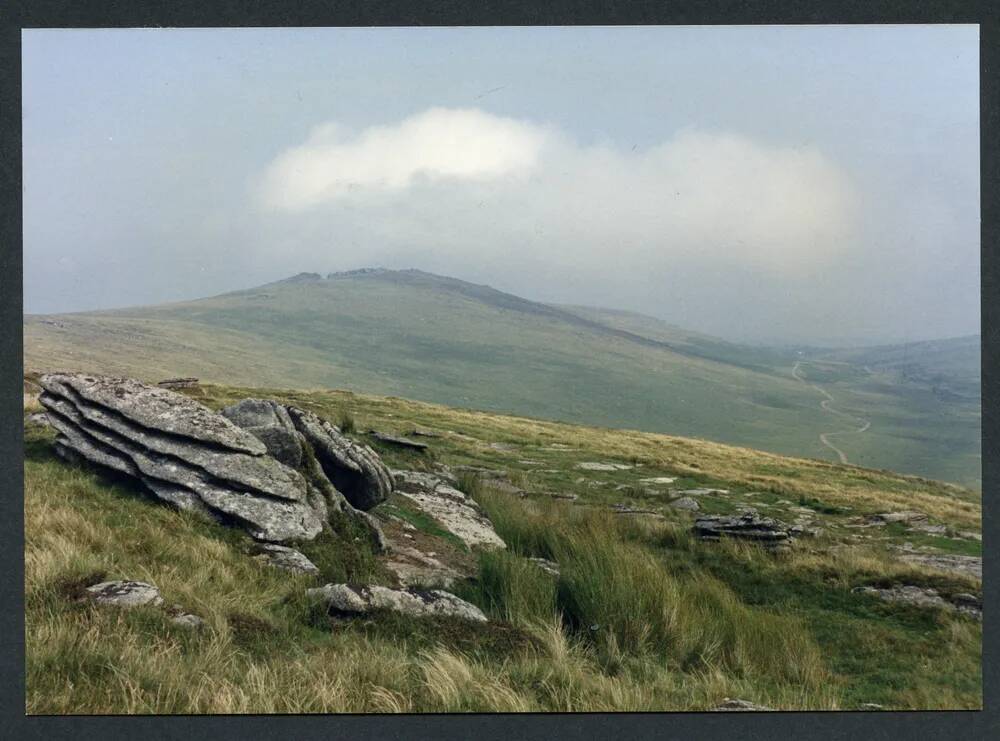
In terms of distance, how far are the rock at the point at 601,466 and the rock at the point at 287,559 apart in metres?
7.71

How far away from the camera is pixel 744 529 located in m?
10.8

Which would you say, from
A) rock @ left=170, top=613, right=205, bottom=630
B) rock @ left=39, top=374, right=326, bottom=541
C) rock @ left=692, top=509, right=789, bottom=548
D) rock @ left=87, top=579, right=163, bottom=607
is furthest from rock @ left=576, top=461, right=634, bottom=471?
rock @ left=87, top=579, right=163, bottom=607

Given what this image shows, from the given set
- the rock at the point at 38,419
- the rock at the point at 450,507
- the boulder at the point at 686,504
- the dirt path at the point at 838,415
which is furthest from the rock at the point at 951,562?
the dirt path at the point at 838,415

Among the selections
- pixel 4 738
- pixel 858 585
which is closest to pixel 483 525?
pixel 858 585

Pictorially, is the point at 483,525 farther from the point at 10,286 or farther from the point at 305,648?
the point at 10,286

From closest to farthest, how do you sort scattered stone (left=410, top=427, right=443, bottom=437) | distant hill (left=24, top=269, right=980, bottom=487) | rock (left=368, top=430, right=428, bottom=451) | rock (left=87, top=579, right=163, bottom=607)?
rock (left=87, top=579, right=163, bottom=607) < rock (left=368, top=430, right=428, bottom=451) < scattered stone (left=410, top=427, right=443, bottom=437) < distant hill (left=24, top=269, right=980, bottom=487)

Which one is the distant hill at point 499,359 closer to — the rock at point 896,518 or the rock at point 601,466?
the rock at point 896,518

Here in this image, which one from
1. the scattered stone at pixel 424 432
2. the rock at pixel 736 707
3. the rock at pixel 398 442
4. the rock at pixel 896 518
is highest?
the rock at pixel 398 442

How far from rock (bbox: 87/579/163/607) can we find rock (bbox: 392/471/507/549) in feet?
11.8

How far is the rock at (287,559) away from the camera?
7738 mm

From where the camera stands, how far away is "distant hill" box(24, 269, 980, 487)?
37.3 m

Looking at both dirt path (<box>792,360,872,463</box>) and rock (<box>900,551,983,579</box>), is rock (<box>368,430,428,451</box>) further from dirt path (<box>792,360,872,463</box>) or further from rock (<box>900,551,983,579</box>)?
dirt path (<box>792,360,872,463</box>)

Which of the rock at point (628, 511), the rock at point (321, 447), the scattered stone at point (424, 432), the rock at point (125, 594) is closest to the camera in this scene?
the rock at point (125, 594)

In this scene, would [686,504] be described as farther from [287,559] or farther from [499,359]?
[499,359]
